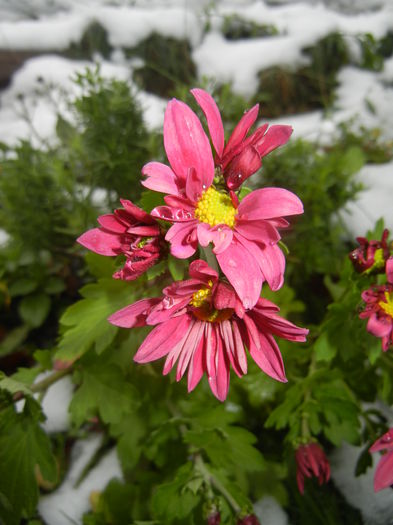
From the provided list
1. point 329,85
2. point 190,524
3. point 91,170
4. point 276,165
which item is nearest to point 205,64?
point 329,85

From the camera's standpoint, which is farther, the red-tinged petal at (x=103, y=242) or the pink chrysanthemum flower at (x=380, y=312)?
the pink chrysanthemum flower at (x=380, y=312)

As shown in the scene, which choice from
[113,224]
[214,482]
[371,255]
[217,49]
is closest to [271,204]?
[113,224]

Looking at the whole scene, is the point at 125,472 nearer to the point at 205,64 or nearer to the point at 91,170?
the point at 91,170

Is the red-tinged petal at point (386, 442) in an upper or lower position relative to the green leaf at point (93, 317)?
lower

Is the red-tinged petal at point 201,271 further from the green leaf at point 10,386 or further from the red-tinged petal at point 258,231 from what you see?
the green leaf at point 10,386

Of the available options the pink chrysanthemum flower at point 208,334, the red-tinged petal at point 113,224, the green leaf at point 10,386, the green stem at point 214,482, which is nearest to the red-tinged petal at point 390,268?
the pink chrysanthemum flower at point 208,334

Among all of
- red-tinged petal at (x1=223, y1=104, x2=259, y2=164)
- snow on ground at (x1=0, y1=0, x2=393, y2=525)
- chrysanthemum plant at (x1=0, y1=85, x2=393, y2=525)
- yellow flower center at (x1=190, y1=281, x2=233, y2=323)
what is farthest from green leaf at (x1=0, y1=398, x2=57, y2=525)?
snow on ground at (x1=0, y1=0, x2=393, y2=525)

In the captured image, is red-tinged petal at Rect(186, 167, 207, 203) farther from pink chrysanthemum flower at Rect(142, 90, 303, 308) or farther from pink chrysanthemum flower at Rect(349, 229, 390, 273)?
pink chrysanthemum flower at Rect(349, 229, 390, 273)

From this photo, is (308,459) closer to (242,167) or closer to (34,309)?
(242,167)
